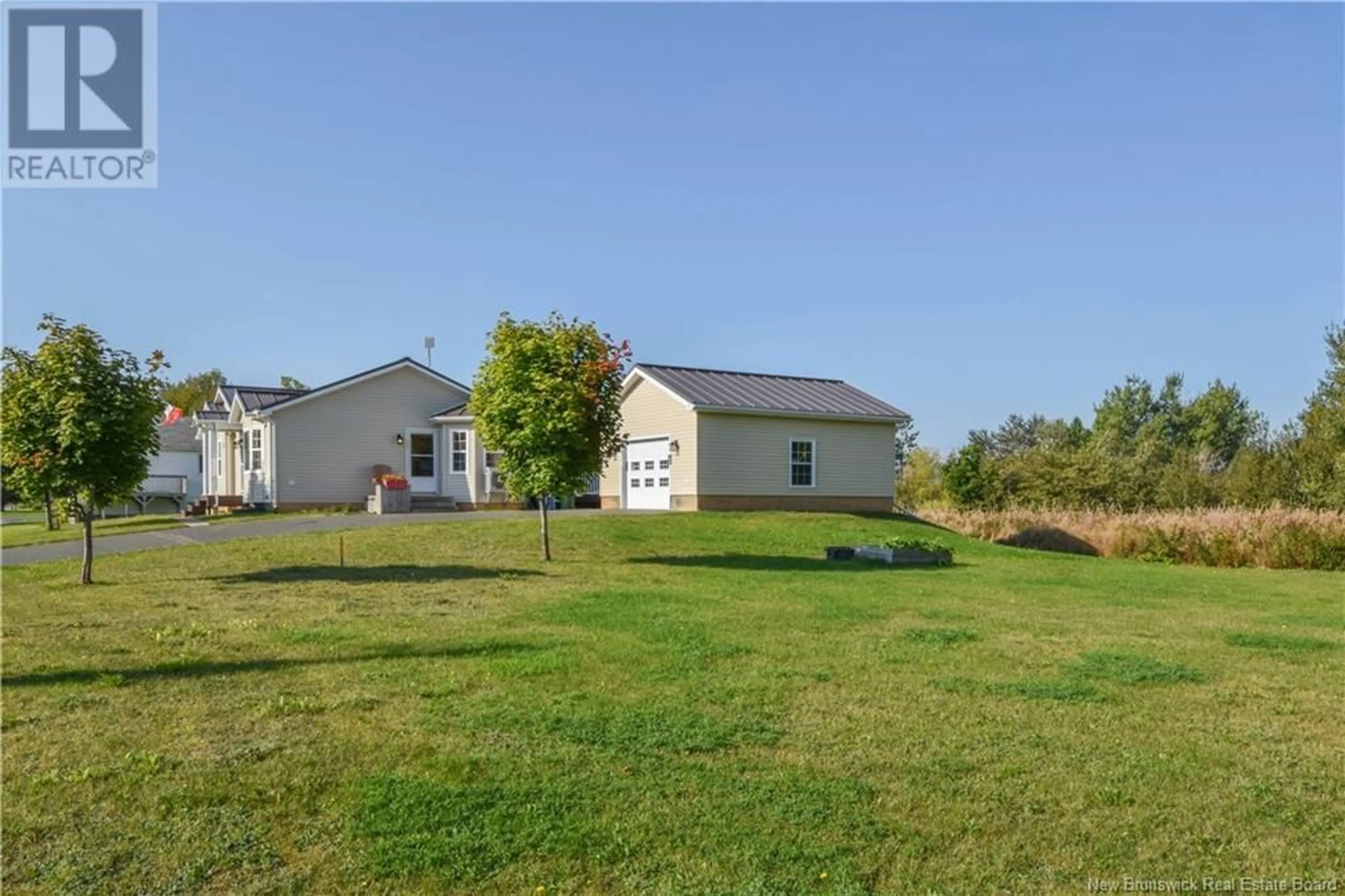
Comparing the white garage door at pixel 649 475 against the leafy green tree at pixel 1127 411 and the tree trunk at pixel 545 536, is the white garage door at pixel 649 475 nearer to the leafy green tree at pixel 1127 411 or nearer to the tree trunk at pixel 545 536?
the tree trunk at pixel 545 536

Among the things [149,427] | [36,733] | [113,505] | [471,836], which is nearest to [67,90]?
[149,427]

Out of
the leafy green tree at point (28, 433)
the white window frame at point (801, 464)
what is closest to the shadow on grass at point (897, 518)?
the white window frame at point (801, 464)

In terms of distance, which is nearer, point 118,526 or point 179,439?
point 118,526

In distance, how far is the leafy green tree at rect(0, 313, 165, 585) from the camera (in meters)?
13.2

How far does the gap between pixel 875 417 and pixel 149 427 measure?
22291mm

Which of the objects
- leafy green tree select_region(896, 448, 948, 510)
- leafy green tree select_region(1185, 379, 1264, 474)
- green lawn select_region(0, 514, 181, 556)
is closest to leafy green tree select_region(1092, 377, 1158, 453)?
leafy green tree select_region(1185, 379, 1264, 474)

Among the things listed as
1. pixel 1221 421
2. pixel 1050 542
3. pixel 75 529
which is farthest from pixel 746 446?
pixel 1221 421

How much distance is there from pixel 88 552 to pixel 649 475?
18006 millimetres

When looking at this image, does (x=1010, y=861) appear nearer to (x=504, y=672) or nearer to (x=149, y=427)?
(x=504, y=672)

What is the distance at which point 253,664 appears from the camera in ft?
26.3

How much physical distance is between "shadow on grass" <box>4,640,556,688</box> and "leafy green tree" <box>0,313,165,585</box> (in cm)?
687

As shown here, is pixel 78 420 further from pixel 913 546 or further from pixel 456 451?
pixel 456 451

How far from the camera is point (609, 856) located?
423 centimetres

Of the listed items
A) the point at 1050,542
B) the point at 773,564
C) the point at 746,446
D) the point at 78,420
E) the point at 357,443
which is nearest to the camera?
the point at 78,420
